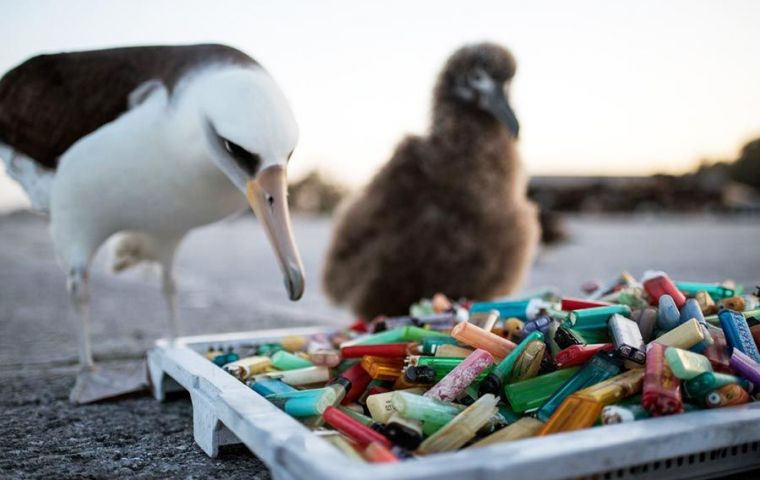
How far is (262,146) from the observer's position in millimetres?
1708

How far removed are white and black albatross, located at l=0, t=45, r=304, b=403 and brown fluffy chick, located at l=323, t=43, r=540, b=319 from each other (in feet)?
3.10

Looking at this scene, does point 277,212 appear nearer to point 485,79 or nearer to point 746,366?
point 746,366

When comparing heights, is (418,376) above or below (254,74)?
below

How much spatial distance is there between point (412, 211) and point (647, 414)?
1832 mm

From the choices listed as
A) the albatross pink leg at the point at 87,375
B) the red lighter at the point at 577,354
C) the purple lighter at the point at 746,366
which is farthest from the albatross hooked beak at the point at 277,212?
the purple lighter at the point at 746,366

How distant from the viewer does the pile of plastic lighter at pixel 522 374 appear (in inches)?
51.8

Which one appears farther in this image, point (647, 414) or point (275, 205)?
point (275, 205)

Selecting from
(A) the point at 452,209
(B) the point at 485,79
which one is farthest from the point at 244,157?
(B) the point at 485,79

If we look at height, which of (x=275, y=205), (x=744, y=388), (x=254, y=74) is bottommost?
(x=744, y=388)

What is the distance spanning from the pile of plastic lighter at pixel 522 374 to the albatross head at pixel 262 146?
29 centimetres

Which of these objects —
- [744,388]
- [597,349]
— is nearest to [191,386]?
[597,349]

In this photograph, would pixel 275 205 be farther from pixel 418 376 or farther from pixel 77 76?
pixel 77 76

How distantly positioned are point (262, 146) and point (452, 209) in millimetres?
1476

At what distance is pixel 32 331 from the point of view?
3.47m
